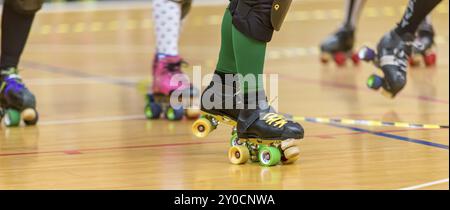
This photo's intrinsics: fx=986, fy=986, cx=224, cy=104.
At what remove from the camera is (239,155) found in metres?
2.95

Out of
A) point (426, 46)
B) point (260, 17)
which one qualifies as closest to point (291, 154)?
point (260, 17)

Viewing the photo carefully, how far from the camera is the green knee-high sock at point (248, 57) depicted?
2.92 m

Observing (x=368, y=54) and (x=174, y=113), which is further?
(x=368, y=54)

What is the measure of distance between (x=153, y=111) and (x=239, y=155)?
1.18m

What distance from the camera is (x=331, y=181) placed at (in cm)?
262

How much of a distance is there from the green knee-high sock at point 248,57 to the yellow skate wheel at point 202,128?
0.22 meters

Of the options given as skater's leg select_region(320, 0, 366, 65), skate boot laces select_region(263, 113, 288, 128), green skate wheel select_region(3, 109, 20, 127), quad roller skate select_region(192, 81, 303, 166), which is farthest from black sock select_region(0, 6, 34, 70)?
skater's leg select_region(320, 0, 366, 65)

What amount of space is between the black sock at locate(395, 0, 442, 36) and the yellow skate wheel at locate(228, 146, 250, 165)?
139 cm

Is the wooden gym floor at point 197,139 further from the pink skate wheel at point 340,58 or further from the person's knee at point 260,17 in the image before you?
the person's knee at point 260,17

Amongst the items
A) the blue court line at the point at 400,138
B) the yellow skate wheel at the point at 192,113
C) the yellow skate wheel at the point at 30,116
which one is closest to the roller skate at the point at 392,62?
the blue court line at the point at 400,138

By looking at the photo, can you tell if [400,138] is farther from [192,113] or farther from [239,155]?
[192,113]

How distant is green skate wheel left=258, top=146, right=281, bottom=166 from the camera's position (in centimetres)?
291

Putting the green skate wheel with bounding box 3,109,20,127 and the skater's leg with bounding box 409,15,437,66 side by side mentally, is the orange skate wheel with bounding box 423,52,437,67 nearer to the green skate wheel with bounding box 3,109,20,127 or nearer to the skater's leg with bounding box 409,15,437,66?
the skater's leg with bounding box 409,15,437,66
